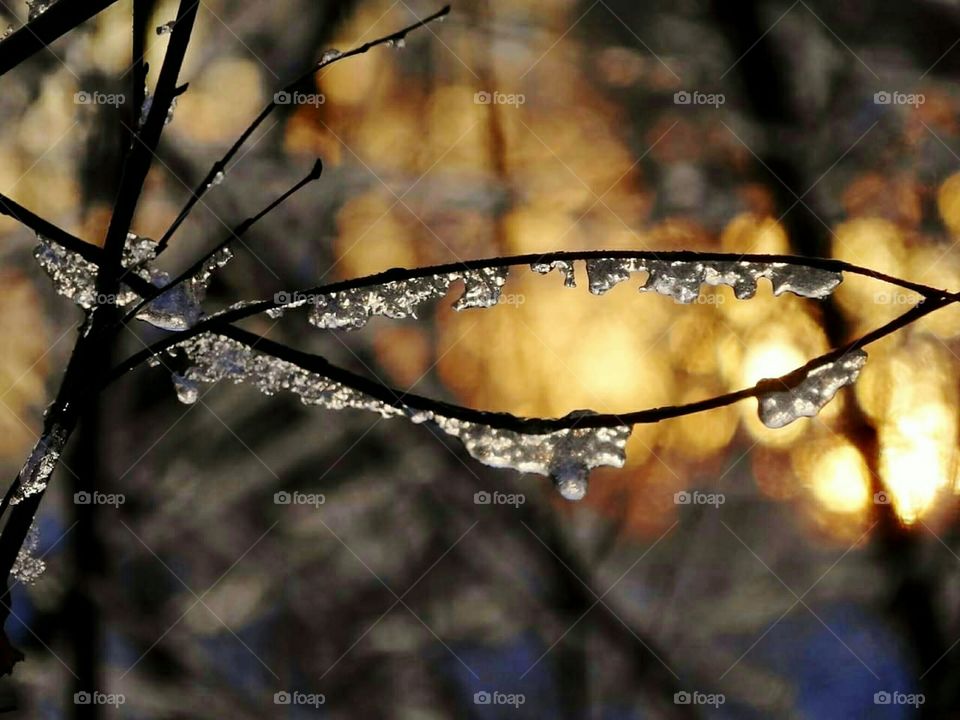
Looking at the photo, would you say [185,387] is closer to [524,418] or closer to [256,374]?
[256,374]

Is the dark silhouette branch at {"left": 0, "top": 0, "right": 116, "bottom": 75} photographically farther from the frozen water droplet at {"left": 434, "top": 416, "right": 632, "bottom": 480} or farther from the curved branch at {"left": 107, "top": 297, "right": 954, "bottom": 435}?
the frozen water droplet at {"left": 434, "top": 416, "right": 632, "bottom": 480}

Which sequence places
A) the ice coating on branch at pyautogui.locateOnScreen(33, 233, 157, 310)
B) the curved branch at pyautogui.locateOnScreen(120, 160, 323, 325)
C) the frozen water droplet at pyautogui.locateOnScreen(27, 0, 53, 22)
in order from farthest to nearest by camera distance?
the ice coating on branch at pyautogui.locateOnScreen(33, 233, 157, 310) → the frozen water droplet at pyautogui.locateOnScreen(27, 0, 53, 22) → the curved branch at pyautogui.locateOnScreen(120, 160, 323, 325)

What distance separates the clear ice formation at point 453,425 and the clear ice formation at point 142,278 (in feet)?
0.17

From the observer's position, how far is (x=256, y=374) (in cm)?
120

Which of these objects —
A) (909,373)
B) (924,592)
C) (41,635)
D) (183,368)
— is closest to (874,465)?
(909,373)

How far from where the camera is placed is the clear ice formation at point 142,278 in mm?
1184

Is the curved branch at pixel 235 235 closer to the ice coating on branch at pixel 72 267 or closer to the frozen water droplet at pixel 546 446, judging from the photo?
the ice coating on branch at pixel 72 267

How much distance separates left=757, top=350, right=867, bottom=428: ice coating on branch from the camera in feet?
3.45

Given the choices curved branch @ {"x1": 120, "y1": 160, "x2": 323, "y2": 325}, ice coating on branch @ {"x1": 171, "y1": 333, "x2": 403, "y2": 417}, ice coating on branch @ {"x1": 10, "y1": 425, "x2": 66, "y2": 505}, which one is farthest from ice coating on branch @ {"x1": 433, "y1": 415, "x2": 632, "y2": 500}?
ice coating on branch @ {"x1": 10, "y1": 425, "x2": 66, "y2": 505}

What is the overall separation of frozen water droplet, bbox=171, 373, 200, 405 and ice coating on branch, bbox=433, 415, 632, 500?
43 cm

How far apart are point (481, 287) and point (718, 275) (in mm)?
366

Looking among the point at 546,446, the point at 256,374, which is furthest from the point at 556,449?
the point at 256,374

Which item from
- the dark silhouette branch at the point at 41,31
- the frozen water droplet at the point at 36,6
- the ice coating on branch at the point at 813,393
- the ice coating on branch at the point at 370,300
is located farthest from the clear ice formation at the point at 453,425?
the frozen water droplet at the point at 36,6

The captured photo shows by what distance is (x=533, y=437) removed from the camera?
1.08 m
